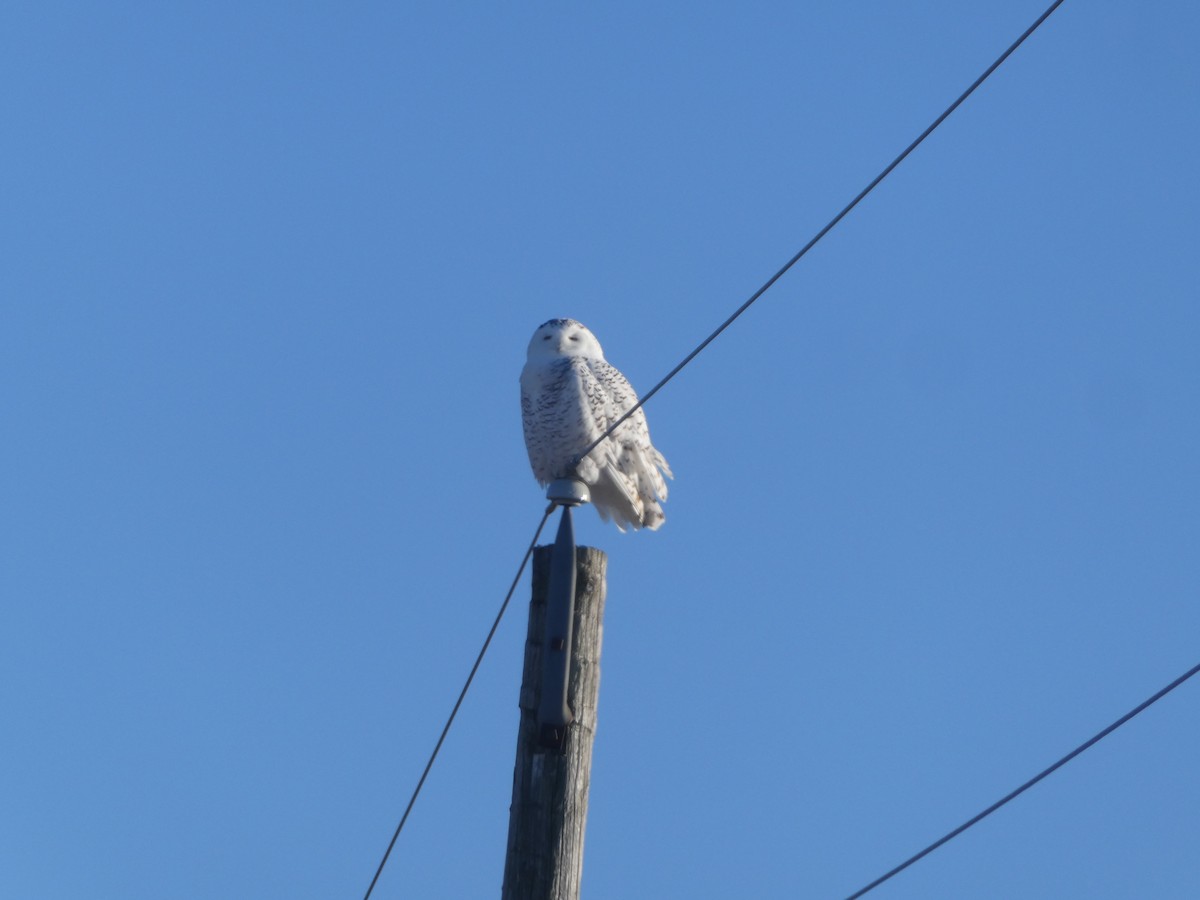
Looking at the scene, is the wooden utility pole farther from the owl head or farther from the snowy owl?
the owl head

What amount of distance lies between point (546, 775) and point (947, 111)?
2.14 m

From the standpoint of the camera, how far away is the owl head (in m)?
7.44

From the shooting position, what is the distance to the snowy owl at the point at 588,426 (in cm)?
710

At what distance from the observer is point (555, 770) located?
13.8ft

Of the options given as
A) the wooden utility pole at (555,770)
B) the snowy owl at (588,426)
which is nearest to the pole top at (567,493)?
the wooden utility pole at (555,770)

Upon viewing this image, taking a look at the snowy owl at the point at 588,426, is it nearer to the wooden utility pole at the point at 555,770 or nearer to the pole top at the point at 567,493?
the pole top at the point at 567,493

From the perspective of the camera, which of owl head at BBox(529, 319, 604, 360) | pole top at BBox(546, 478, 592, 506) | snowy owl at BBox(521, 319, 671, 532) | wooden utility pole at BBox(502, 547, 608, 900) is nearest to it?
wooden utility pole at BBox(502, 547, 608, 900)

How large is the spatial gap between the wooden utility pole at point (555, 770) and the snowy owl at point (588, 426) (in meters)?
2.47

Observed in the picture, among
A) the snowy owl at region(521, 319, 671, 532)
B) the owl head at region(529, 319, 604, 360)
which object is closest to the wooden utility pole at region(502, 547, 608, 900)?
the snowy owl at region(521, 319, 671, 532)

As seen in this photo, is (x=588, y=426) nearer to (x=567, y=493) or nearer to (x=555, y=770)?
(x=567, y=493)

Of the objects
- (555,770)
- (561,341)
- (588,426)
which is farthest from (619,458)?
(555,770)

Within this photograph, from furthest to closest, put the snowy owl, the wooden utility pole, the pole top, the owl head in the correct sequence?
the owl head, the snowy owl, the pole top, the wooden utility pole

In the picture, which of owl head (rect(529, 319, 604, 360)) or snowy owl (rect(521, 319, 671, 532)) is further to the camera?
owl head (rect(529, 319, 604, 360))

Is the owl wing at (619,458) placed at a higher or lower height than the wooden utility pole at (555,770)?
higher
